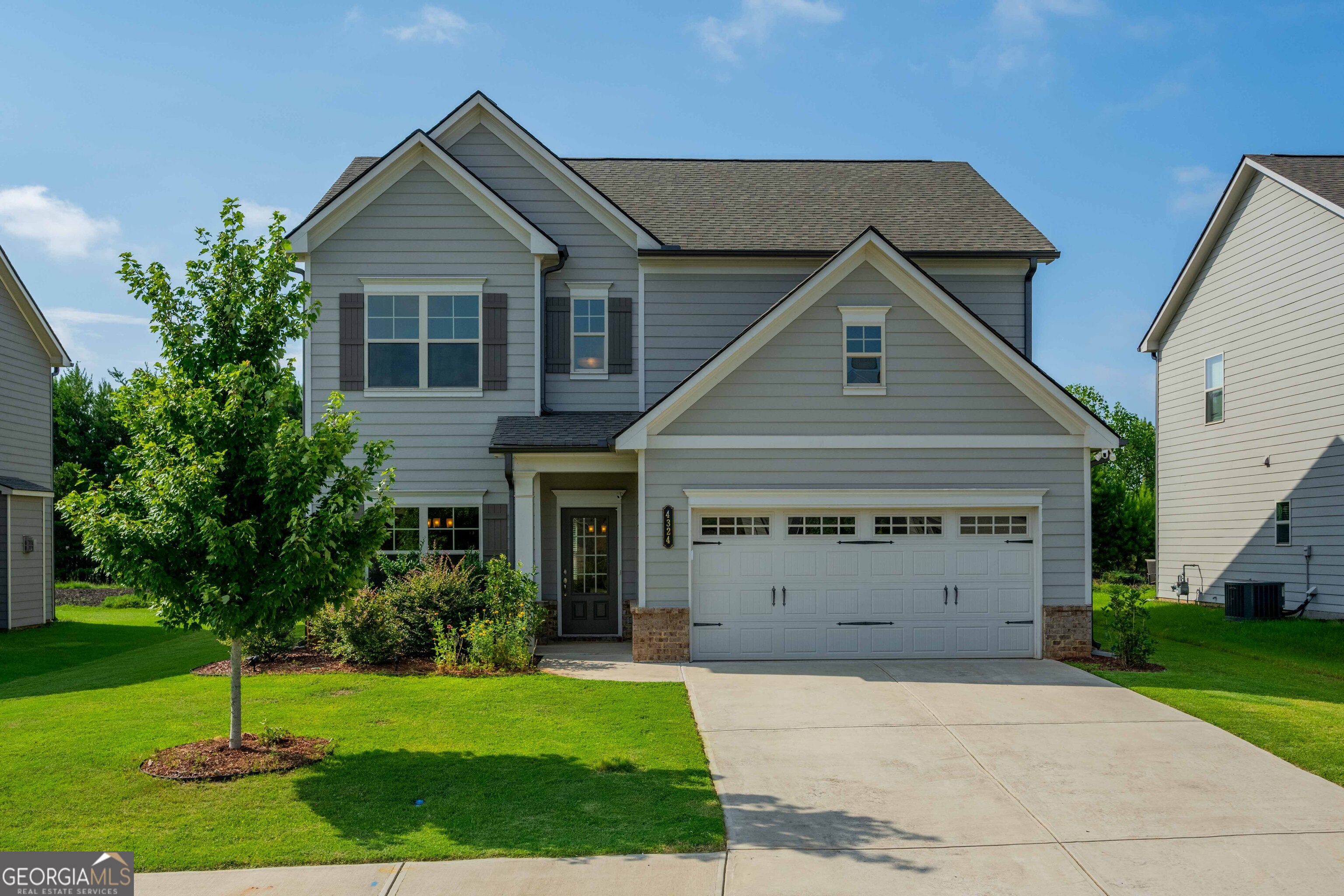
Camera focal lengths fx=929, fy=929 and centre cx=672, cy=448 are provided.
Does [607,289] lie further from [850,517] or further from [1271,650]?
[1271,650]

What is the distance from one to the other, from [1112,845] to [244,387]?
8.23 m

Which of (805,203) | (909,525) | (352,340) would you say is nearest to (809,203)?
(805,203)

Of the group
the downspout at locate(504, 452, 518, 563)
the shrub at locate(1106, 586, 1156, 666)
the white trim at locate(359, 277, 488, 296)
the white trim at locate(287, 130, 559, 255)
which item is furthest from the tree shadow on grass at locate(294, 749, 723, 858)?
the white trim at locate(287, 130, 559, 255)

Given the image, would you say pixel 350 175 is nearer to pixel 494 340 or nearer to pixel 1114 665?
pixel 494 340

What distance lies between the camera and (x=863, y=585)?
547 inches

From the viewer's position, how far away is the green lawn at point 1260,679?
9.42 meters

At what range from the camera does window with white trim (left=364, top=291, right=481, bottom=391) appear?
15.9m

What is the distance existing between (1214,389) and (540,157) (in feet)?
52.7

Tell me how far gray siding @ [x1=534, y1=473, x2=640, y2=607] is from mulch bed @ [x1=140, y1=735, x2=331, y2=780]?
7.27 m

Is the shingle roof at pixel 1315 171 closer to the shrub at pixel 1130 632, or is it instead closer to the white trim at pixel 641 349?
the shrub at pixel 1130 632

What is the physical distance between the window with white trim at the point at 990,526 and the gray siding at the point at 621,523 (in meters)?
5.52

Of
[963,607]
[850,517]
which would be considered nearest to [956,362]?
[850,517]

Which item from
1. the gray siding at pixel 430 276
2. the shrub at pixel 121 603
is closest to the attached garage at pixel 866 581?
the gray siding at pixel 430 276

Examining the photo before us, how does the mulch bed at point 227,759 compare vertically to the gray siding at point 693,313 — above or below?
below
